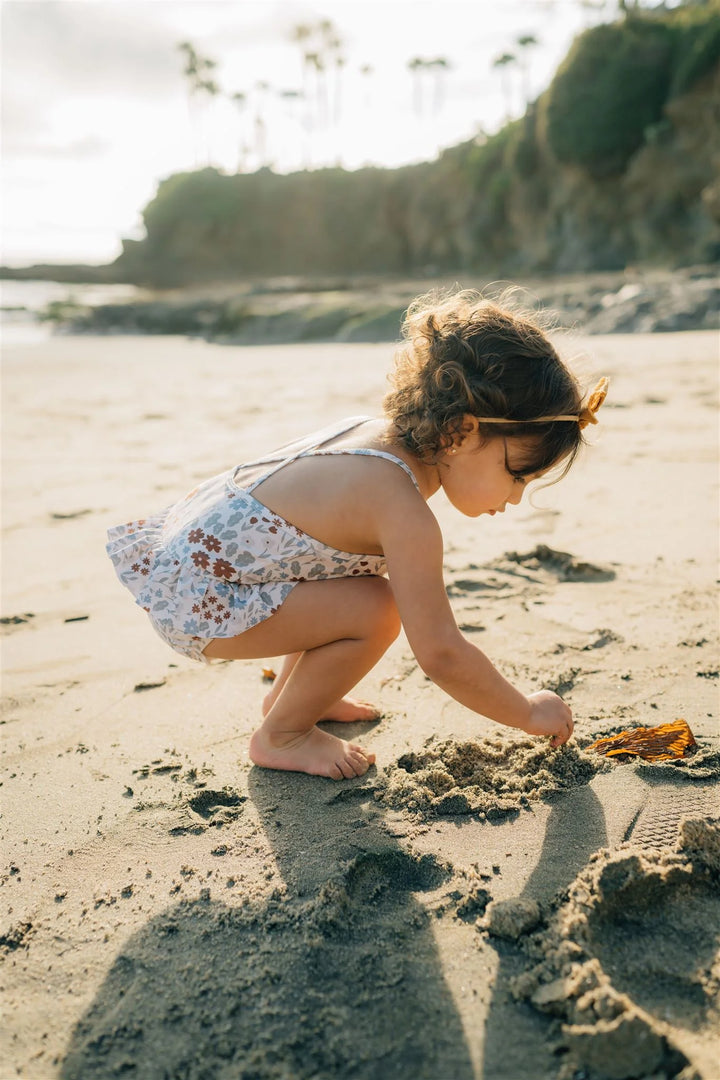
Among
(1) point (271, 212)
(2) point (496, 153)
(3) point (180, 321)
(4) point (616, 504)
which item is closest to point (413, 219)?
(2) point (496, 153)

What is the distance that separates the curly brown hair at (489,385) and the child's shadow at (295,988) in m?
0.86

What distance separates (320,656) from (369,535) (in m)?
0.31

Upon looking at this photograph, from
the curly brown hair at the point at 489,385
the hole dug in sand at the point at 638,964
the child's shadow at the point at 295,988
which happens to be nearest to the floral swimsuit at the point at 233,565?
the curly brown hair at the point at 489,385

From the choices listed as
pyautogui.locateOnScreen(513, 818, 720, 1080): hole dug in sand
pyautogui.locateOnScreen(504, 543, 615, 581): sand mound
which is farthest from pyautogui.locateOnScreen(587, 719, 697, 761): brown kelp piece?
pyautogui.locateOnScreen(504, 543, 615, 581): sand mound

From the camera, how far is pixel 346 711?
86.4 inches

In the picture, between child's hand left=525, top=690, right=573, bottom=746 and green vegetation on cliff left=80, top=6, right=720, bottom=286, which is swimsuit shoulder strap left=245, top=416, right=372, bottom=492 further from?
green vegetation on cliff left=80, top=6, right=720, bottom=286

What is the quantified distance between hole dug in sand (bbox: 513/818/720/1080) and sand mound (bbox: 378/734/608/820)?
0.29 metres

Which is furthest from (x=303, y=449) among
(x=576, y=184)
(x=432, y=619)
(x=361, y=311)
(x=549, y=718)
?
(x=576, y=184)

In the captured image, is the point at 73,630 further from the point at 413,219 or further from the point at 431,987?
the point at 413,219

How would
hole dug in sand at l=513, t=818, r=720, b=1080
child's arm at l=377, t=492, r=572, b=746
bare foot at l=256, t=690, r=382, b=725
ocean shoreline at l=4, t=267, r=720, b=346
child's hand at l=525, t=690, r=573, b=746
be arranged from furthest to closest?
ocean shoreline at l=4, t=267, r=720, b=346 < bare foot at l=256, t=690, r=382, b=725 < child's hand at l=525, t=690, r=573, b=746 < child's arm at l=377, t=492, r=572, b=746 < hole dug in sand at l=513, t=818, r=720, b=1080

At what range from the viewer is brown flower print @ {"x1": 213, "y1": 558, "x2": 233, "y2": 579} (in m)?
2.01

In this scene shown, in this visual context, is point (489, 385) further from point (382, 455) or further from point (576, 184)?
point (576, 184)

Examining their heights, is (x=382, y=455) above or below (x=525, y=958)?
above

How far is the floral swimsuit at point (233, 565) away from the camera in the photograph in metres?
1.99
